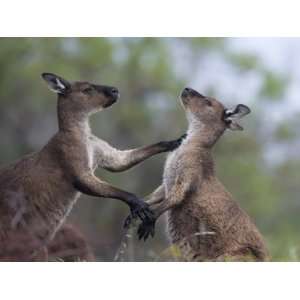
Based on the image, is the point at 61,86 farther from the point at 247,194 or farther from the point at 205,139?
the point at 247,194

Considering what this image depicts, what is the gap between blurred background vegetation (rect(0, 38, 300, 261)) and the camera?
56.6 feet

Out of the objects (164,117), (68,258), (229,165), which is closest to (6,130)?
(164,117)

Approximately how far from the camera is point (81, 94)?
11.0 m

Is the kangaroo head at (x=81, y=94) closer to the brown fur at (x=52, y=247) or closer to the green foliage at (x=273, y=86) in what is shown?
the brown fur at (x=52, y=247)

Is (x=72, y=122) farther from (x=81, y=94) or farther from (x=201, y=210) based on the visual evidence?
(x=201, y=210)

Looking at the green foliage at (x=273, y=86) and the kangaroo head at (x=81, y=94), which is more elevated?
the green foliage at (x=273, y=86)

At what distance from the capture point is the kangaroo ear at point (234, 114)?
10906mm

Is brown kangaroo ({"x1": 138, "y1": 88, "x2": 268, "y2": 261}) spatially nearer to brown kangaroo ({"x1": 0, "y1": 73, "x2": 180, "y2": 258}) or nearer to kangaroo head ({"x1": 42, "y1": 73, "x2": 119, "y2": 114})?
brown kangaroo ({"x1": 0, "y1": 73, "x2": 180, "y2": 258})

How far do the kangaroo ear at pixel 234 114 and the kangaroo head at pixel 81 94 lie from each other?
1215 mm

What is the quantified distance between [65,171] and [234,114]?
192 cm

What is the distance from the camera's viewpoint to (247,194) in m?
20.2

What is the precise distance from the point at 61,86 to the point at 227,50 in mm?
7288

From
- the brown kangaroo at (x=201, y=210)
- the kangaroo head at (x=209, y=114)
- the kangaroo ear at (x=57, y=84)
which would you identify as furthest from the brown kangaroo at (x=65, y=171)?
the kangaroo head at (x=209, y=114)
